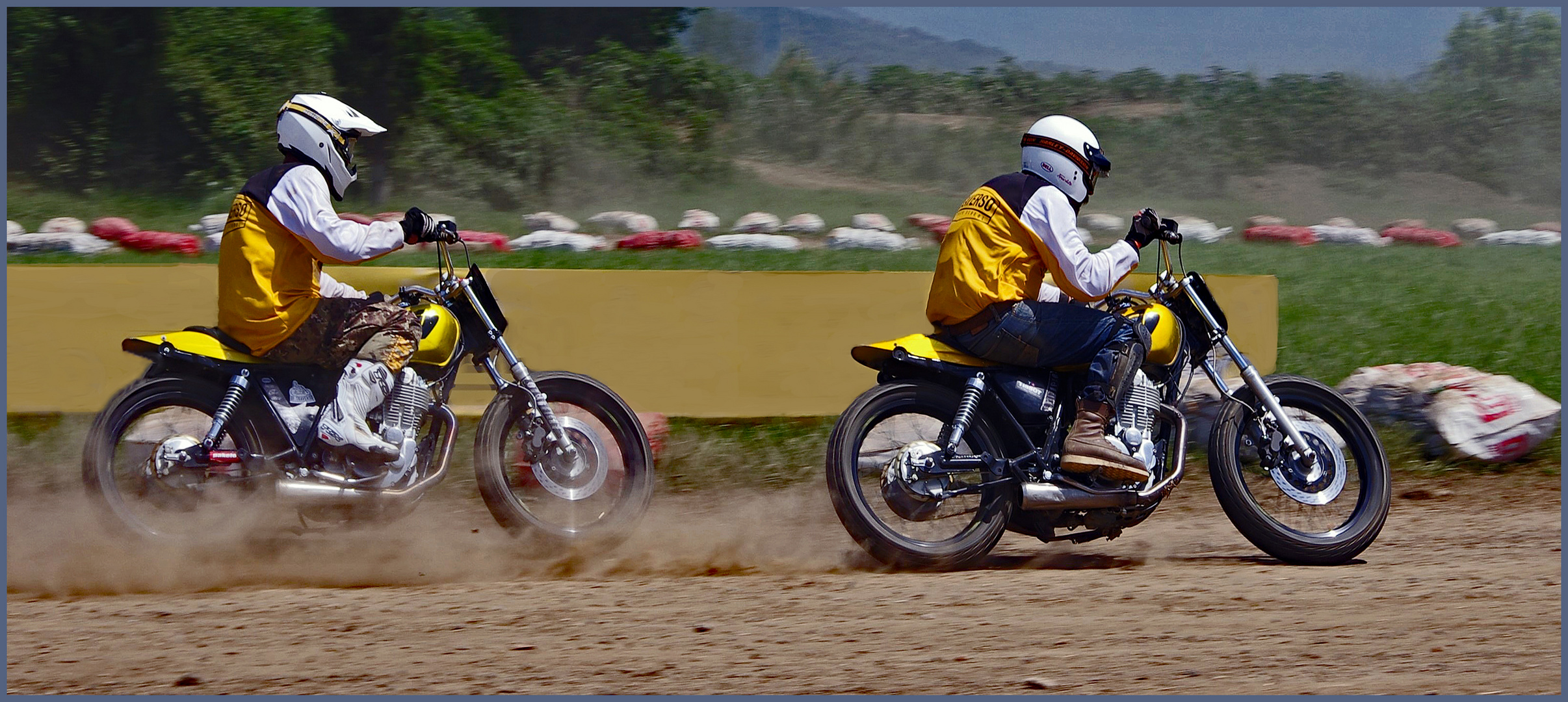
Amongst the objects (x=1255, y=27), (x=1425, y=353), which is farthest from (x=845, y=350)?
(x=1255, y=27)

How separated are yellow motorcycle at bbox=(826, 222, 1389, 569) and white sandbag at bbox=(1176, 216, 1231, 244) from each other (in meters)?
6.83

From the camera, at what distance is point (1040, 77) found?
1571 centimetres

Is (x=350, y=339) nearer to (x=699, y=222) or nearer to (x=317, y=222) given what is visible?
(x=317, y=222)

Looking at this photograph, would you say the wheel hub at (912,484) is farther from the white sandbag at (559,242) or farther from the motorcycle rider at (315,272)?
the white sandbag at (559,242)

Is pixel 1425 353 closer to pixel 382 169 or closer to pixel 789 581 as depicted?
pixel 789 581

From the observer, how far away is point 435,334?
5.92 m

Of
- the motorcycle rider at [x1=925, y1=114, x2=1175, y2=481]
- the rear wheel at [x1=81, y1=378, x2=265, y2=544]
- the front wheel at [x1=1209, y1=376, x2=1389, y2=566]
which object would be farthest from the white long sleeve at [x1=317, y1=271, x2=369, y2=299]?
the front wheel at [x1=1209, y1=376, x2=1389, y2=566]

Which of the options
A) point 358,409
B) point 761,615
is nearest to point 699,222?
point 358,409

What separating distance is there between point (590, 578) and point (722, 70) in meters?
11.2

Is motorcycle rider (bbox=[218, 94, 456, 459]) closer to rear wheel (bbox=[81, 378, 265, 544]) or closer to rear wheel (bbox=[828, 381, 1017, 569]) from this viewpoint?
rear wheel (bbox=[81, 378, 265, 544])

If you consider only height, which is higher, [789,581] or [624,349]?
[624,349]

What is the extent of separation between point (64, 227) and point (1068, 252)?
932 centimetres

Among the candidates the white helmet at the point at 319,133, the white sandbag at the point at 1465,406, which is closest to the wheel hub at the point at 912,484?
the white helmet at the point at 319,133

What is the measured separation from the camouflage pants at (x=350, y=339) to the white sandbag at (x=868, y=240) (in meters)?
6.13
